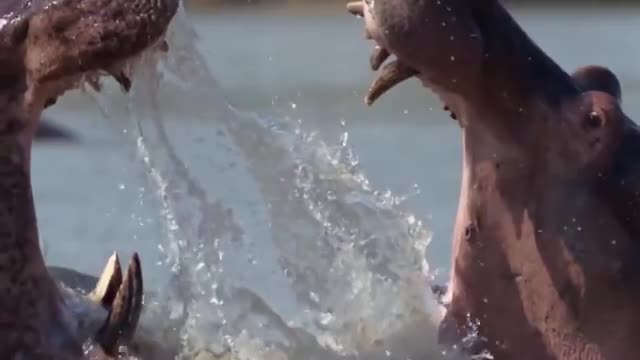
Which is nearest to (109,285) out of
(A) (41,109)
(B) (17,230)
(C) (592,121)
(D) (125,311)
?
(D) (125,311)

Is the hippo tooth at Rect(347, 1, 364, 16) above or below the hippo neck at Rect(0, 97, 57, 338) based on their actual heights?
above

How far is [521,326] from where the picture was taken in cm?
351

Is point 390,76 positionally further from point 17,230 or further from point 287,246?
point 287,246

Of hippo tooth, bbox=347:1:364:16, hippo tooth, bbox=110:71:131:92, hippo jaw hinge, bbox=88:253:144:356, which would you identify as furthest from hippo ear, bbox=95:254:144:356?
hippo tooth, bbox=347:1:364:16

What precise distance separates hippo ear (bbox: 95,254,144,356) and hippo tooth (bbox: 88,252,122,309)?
139 millimetres

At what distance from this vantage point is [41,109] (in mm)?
3152

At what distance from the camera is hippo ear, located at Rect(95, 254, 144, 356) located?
3182 millimetres

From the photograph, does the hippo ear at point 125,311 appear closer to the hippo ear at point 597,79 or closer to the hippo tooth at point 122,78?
the hippo tooth at point 122,78

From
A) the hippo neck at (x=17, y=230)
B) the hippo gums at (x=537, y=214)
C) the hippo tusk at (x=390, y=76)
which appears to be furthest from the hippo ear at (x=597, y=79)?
the hippo neck at (x=17, y=230)

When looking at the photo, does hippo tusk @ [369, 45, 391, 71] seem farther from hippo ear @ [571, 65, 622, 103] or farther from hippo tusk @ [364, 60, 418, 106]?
hippo ear @ [571, 65, 622, 103]

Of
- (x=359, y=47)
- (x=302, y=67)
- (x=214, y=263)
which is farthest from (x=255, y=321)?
(x=359, y=47)

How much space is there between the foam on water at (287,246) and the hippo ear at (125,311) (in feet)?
1.72

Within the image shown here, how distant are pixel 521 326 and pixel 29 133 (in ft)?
3.33

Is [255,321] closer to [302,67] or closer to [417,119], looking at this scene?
[417,119]
